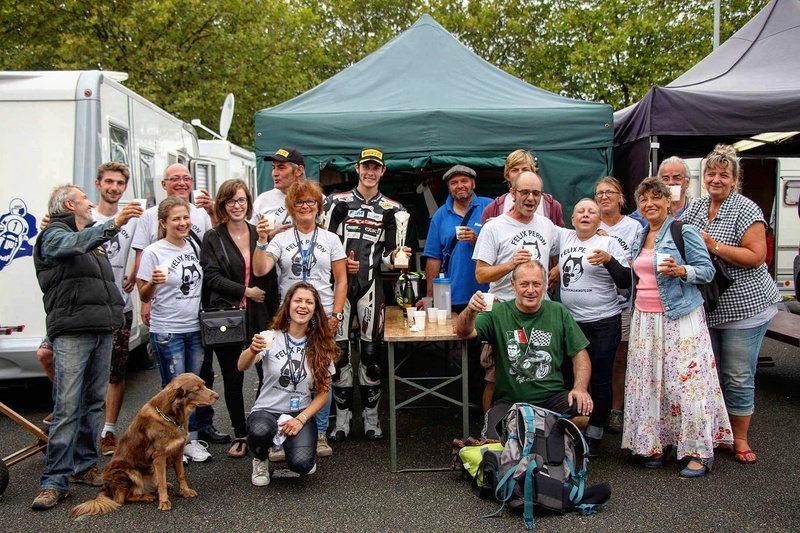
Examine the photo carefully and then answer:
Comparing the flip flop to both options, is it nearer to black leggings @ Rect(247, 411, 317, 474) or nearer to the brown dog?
black leggings @ Rect(247, 411, 317, 474)

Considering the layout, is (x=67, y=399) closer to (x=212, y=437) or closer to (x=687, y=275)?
(x=212, y=437)

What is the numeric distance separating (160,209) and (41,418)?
2309 mm

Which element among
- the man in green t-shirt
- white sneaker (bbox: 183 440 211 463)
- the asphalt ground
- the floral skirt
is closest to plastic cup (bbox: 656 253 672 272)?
the floral skirt

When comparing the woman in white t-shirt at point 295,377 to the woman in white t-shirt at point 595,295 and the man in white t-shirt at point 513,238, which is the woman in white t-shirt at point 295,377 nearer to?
the man in white t-shirt at point 513,238

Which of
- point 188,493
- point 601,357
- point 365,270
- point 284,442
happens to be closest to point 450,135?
point 365,270

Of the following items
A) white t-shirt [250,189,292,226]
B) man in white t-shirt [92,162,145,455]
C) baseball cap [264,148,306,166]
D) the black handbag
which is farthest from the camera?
baseball cap [264,148,306,166]

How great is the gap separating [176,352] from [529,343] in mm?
2098

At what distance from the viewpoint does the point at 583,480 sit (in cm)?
371

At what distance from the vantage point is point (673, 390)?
4.05 meters

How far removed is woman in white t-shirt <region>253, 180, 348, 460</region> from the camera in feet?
14.7

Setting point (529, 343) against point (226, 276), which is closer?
point (529, 343)

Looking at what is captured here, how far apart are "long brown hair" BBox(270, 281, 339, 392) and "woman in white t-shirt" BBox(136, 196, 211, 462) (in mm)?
574

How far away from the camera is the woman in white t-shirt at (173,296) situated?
4305mm

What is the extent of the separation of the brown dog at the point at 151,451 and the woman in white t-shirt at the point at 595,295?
7.27 ft
